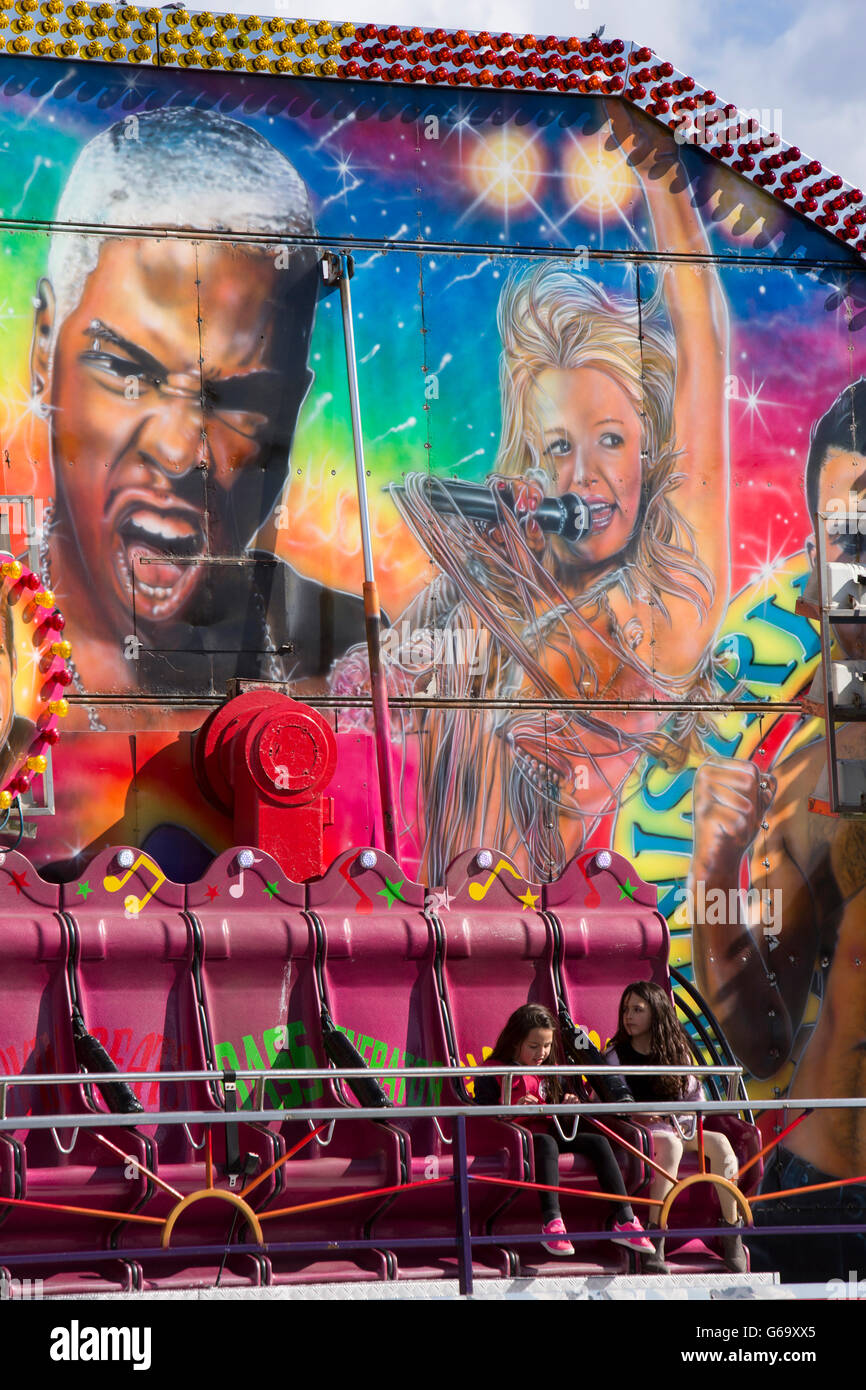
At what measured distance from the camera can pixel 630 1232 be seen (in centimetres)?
858

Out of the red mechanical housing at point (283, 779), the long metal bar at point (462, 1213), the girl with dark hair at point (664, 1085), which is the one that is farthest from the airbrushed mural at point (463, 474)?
the long metal bar at point (462, 1213)

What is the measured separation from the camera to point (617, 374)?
13156 mm

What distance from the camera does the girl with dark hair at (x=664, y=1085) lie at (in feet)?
30.7

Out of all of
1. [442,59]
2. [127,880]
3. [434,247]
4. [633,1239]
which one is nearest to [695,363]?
[434,247]

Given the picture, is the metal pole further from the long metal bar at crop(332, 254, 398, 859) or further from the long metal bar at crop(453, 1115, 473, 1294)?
the long metal bar at crop(453, 1115, 473, 1294)

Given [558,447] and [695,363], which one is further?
[695,363]

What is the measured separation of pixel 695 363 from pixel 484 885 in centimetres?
483

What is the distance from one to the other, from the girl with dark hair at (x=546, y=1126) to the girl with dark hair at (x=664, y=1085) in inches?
12.1

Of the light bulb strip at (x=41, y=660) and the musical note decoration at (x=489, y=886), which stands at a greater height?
the light bulb strip at (x=41, y=660)

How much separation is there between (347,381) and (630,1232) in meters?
6.61

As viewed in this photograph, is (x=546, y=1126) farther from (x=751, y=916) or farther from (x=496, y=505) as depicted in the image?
(x=496, y=505)

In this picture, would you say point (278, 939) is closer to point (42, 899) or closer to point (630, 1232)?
point (42, 899)

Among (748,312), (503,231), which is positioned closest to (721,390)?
(748,312)

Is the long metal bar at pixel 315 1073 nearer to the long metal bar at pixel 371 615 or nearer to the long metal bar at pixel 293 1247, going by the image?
the long metal bar at pixel 293 1247
